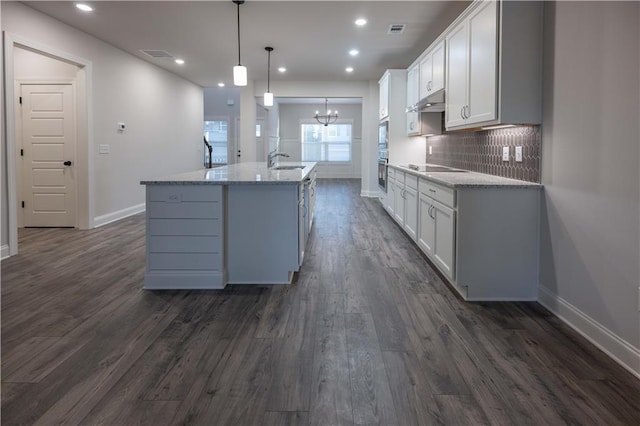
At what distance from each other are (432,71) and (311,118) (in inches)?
436

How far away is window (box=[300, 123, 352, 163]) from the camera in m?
16.1

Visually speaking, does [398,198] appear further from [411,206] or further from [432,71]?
[432,71]

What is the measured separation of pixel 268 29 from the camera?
5.92 metres

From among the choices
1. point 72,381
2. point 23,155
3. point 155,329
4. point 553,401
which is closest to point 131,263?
point 155,329

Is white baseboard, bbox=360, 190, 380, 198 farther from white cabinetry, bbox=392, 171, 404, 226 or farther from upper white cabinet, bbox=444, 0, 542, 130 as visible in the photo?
upper white cabinet, bbox=444, 0, 542, 130

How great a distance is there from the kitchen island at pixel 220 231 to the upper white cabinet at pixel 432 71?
2.22 m

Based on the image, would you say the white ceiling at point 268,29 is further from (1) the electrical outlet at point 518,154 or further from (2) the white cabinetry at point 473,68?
(1) the electrical outlet at point 518,154

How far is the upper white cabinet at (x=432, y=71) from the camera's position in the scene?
4746 mm

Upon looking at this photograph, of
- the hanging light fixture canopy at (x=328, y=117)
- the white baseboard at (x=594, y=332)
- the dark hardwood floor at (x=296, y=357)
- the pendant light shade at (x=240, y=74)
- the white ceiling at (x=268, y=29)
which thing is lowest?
the dark hardwood floor at (x=296, y=357)

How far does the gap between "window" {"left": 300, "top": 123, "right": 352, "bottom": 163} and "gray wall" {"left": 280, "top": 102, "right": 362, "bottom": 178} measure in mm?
182

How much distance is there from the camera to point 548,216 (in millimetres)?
3074

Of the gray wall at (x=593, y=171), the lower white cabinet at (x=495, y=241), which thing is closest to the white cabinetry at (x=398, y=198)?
the lower white cabinet at (x=495, y=241)

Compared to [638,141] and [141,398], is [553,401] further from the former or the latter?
[141,398]

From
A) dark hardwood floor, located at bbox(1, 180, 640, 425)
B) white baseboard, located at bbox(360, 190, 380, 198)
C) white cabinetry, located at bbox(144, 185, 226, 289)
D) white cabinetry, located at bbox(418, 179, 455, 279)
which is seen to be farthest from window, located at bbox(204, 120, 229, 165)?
white cabinetry, located at bbox(144, 185, 226, 289)
